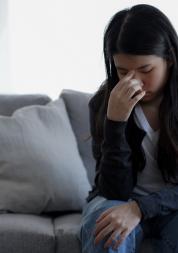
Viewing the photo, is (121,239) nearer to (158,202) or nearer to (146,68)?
(158,202)

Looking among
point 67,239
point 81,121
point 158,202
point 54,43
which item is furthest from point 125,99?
point 54,43

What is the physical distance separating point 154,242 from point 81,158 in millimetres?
639

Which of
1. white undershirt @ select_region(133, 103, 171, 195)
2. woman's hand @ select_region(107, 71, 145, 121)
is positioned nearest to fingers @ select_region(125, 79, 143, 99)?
woman's hand @ select_region(107, 71, 145, 121)

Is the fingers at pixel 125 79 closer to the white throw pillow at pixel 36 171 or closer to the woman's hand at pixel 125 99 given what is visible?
the woman's hand at pixel 125 99

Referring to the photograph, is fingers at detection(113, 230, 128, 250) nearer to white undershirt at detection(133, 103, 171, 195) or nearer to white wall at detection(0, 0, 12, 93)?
white undershirt at detection(133, 103, 171, 195)

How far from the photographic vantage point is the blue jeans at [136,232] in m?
1.31

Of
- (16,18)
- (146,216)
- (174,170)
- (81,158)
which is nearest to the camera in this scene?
(146,216)

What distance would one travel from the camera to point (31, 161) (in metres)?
1.77

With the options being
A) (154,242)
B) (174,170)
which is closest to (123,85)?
(174,170)

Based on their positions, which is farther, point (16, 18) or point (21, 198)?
point (16, 18)

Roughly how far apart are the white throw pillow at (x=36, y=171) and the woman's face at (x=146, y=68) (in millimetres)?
460

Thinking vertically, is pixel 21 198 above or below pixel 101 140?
below

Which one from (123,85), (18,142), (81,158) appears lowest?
(81,158)

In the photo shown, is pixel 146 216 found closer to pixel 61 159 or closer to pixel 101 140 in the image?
pixel 101 140
